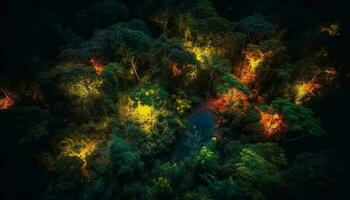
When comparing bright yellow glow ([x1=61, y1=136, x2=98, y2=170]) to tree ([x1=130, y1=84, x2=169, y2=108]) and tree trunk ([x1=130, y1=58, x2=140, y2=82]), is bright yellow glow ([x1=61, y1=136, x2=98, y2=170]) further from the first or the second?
tree trunk ([x1=130, y1=58, x2=140, y2=82])

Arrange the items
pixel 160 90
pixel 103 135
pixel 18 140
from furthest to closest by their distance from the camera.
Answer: pixel 160 90 → pixel 103 135 → pixel 18 140

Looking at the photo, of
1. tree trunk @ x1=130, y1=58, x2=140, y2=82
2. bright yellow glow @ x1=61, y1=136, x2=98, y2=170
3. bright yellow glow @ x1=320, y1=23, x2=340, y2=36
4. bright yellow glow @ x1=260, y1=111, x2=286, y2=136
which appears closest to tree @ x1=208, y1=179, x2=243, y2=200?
bright yellow glow @ x1=260, y1=111, x2=286, y2=136

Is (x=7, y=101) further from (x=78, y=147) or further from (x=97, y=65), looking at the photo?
(x=97, y=65)

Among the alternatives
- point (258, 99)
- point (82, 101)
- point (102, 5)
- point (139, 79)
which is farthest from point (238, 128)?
point (102, 5)

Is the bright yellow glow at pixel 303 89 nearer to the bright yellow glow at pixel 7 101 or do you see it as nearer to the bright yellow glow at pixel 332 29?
the bright yellow glow at pixel 332 29

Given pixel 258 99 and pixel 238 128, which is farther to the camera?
pixel 258 99

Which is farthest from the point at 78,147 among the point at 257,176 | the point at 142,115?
the point at 257,176

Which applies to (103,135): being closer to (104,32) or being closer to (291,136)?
(104,32)
